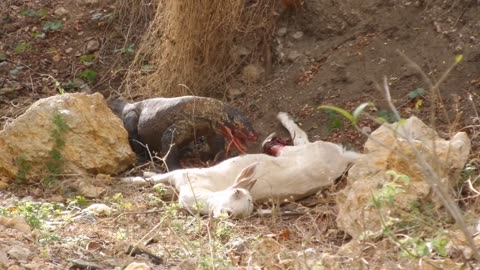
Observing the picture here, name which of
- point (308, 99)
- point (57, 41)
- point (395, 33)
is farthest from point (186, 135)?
point (57, 41)

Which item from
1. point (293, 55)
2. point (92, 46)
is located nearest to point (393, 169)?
point (293, 55)

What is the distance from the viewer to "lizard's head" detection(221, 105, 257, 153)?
6742 mm

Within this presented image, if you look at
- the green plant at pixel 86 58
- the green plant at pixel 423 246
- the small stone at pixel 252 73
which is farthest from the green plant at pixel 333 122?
the green plant at pixel 423 246

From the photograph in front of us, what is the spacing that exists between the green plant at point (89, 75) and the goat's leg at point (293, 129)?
213 centimetres

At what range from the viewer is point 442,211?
16.2ft

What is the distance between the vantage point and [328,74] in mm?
7406

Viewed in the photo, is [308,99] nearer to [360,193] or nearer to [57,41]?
[360,193]

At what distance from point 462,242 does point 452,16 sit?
3.52 m

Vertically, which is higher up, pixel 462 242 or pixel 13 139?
pixel 462 242

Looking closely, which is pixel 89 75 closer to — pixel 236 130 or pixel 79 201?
pixel 236 130

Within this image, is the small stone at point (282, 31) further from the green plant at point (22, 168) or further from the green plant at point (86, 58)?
the green plant at point (22, 168)

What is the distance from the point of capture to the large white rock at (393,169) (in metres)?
4.90

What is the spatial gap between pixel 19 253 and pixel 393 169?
1.96m

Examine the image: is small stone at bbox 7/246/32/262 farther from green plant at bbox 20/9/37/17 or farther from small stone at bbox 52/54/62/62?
green plant at bbox 20/9/37/17
